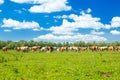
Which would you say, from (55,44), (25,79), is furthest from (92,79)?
(55,44)

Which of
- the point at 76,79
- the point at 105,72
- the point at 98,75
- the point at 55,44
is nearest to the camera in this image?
the point at 76,79

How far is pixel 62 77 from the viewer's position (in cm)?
2102

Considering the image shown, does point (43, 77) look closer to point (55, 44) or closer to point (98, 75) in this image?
point (98, 75)

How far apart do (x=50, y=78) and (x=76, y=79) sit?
6.17 ft

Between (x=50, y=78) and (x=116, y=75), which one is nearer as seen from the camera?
(x=50, y=78)

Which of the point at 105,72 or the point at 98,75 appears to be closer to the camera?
the point at 98,75

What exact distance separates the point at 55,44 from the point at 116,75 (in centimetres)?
12698

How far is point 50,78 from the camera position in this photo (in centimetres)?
2067

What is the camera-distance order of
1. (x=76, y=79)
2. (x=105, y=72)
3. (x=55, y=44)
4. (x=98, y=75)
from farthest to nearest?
(x=55, y=44)
(x=105, y=72)
(x=98, y=75)
(x=76, y=79)

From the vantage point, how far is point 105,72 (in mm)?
23797

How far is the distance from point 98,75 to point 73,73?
6.46 ft

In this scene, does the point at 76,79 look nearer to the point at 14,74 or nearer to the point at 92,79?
the point at 92,79

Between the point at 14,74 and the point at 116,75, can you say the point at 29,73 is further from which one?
the point at 116,75

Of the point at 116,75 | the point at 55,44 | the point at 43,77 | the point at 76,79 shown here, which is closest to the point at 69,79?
the point at 76,79
